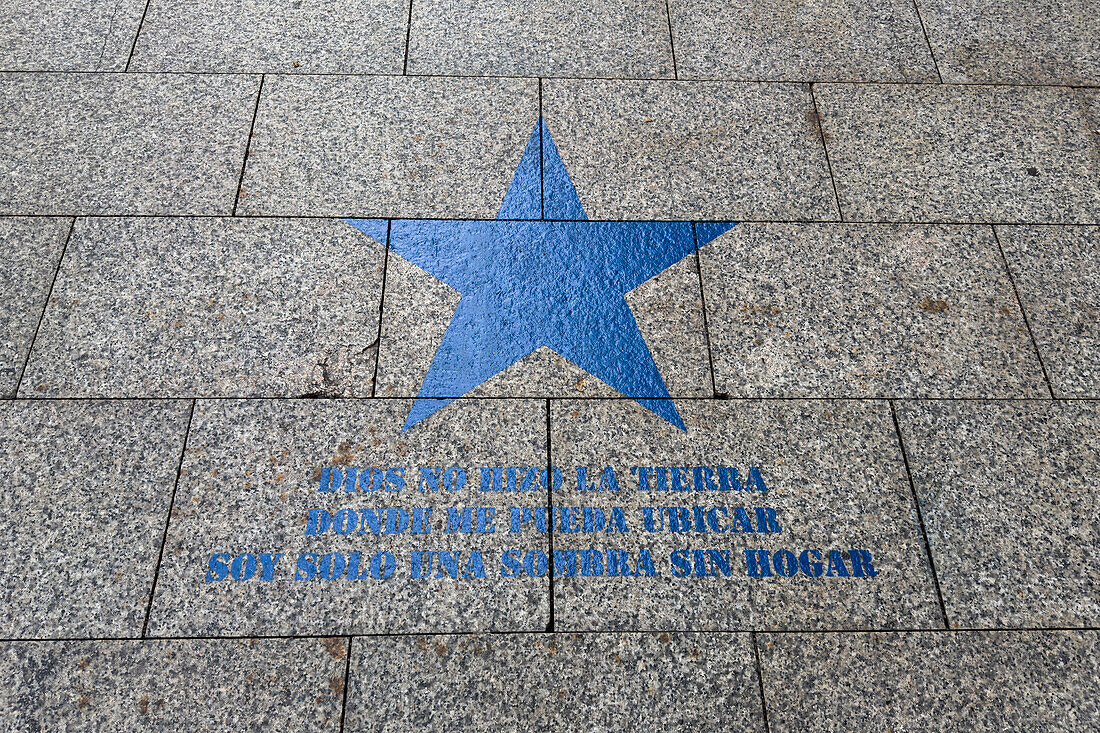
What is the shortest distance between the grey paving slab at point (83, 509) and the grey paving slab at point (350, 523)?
14 cm

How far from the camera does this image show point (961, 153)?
207 inches

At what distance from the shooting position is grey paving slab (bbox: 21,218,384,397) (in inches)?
168

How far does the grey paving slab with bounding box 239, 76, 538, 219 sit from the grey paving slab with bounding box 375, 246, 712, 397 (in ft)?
1.92

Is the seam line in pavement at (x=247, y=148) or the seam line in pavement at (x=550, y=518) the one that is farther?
the seam line in pavement at (x=247, y=148)

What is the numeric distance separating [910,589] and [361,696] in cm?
269

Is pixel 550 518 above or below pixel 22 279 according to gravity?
below

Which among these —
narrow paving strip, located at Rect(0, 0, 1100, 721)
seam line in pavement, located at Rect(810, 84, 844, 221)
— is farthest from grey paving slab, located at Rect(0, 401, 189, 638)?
seam line in pavement, located at Rect(810, 84, 844, 221)

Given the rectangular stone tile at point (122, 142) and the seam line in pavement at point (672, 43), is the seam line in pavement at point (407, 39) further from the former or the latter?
the seam line in pavement at point (672, 43)

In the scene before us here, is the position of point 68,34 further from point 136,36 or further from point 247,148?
point 247,148

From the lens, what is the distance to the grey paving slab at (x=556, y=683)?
3.52m

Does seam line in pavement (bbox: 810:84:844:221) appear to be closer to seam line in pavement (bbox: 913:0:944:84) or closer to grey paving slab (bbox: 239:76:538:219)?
seam line in pavement (bbox: 913:0:944:84)

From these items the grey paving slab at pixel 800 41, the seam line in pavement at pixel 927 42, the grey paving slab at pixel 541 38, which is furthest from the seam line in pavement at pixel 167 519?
the seam line in pavement at pixel 927 42

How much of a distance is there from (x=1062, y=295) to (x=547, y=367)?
317 centimetres

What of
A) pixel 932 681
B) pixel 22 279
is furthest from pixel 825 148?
pixel 22 279
